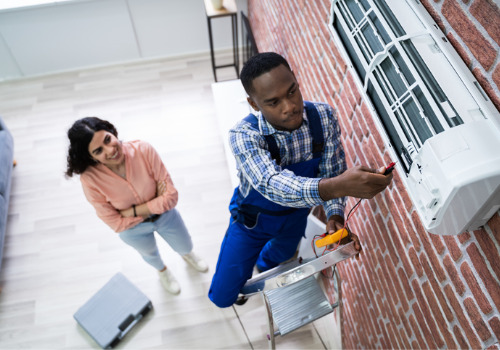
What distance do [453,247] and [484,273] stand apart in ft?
0.41

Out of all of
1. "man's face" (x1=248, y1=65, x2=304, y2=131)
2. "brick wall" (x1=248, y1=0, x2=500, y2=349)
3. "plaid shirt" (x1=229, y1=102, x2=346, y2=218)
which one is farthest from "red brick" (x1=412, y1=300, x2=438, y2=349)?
"man's face" (x1=248, y1=65, x2=304, y2=131)

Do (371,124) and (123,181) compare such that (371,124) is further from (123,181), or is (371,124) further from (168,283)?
(168,283)

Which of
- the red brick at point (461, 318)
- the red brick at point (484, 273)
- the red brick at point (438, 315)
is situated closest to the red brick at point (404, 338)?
the red brick at point (438, 315)

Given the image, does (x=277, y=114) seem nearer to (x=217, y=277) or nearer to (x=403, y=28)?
(x=403, y=28)

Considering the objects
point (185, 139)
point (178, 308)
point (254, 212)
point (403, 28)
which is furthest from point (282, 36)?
point (178, 308)

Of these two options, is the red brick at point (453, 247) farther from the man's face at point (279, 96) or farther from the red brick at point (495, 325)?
the man's face at point (279, 96)

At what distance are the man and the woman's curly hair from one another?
0.80 m

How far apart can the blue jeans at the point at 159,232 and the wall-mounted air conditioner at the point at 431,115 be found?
152 cm

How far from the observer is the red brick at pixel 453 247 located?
1071mm

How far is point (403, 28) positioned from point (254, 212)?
1.00 meters

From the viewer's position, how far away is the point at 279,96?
1.24 meters

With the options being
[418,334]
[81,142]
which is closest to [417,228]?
[418,334]

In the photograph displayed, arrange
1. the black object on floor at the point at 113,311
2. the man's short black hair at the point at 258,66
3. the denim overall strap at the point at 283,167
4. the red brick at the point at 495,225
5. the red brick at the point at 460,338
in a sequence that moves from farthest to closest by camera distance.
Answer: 1. the black object on floor at the point at 113,311
2. the denim overall strap at the point at 283,167
3. the man's short black hair at the point at 258,66
4. the red brick at the point at 460,338
5. the red brick at the point at 495,225

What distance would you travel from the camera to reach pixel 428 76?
921mm
